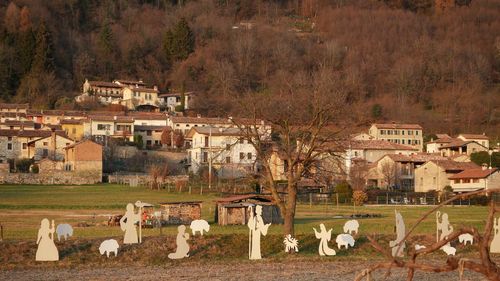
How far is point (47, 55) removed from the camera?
360ft

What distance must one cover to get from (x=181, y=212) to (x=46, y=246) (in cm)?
1322

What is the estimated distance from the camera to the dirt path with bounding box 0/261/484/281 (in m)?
17.6

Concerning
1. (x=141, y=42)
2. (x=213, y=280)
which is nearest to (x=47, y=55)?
(x=141, y=42)

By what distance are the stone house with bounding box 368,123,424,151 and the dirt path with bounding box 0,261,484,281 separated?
6869 cm

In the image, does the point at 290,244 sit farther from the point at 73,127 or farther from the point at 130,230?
the point at 73,127

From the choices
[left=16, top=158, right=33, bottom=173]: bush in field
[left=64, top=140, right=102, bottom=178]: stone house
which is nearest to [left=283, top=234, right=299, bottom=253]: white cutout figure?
[left=64, top=140, right=102, bottom=178]: stone house

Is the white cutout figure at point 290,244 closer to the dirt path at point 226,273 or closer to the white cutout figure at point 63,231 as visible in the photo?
the dirt path at point 226,273

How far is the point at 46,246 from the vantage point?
2089 cm

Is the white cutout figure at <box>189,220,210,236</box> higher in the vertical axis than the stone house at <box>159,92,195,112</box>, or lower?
lower

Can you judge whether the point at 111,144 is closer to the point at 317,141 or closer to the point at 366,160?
the point at 366,160

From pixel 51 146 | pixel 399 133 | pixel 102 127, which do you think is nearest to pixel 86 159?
pixel 51 146

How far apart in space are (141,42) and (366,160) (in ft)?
243

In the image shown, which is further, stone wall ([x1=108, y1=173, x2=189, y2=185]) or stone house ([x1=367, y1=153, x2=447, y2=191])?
stone house ([x1=367, y1=153, x2=447, y2=191])

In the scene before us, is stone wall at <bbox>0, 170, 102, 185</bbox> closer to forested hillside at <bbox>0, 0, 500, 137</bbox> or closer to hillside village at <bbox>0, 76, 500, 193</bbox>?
hillside village at <bbox>0, 76, 500, 193</bbox>
